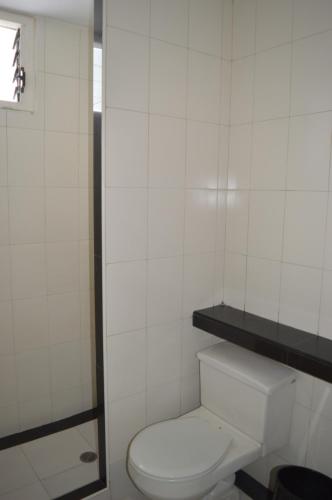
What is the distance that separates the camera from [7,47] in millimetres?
2246

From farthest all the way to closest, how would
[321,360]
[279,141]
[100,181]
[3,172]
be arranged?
[3,172], [279,141], [100,181], [321,360]

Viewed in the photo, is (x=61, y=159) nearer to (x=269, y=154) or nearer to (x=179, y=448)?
(x=269, y=154)

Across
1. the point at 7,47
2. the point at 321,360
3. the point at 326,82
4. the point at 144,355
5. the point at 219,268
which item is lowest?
the point at 144,355

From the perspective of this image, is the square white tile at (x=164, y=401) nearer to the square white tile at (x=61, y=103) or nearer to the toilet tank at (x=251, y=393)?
the toilet tank at (x=251, y=393)

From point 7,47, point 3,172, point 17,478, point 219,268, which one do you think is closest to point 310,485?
point 219,268

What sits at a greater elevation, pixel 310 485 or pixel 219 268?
pixel 219 268

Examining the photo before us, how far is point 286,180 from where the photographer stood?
1.76 meters

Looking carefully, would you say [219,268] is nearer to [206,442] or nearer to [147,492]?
[206,442]

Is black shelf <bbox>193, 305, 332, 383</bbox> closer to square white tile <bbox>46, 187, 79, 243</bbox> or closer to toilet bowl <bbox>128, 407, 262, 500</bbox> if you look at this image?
toilet bowl <bbox>128, 407, 262, 500</bbox>

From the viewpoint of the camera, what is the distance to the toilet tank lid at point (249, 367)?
1.70 m

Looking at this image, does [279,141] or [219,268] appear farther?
[219,268]

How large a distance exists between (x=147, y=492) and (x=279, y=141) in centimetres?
156

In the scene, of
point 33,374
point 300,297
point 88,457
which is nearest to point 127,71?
point 300,297

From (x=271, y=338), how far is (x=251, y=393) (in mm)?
263
